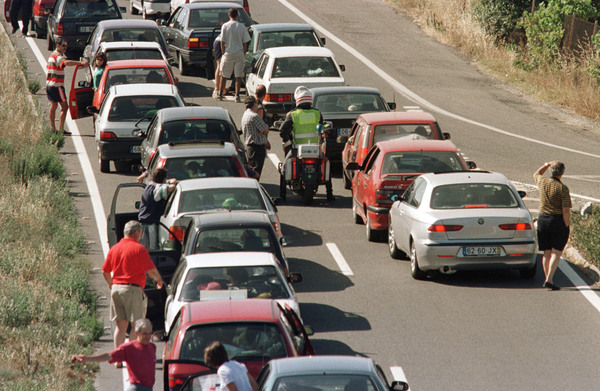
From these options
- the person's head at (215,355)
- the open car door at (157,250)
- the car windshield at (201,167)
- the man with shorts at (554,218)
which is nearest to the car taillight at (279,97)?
the car windshield at (201,167)

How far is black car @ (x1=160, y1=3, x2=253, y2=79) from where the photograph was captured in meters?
30.0

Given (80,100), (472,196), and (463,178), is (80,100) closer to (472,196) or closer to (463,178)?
(463,178)

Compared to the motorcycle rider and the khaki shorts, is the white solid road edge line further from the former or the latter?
the khaki shorts

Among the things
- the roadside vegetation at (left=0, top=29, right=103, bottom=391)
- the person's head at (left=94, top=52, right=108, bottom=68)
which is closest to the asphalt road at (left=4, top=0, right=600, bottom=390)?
the roadside vegetation at (left=0, top=29, right=103, bottom=391)

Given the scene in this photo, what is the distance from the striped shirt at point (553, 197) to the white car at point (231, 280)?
4.71 meters

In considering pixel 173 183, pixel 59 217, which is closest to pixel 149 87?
pixel 59 217

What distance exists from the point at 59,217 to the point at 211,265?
7.65 m

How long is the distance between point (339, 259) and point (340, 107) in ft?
21.3

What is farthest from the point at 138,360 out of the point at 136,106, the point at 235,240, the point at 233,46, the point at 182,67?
the point at 182,67

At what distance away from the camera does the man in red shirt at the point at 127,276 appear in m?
12.0

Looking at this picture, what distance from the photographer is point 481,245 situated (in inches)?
582

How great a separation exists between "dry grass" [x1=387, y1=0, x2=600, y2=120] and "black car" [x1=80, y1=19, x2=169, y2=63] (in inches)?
398

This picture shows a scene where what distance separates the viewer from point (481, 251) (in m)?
14.8

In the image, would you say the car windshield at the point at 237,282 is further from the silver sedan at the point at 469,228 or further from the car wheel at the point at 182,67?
the car wheel at the point at 182,67
